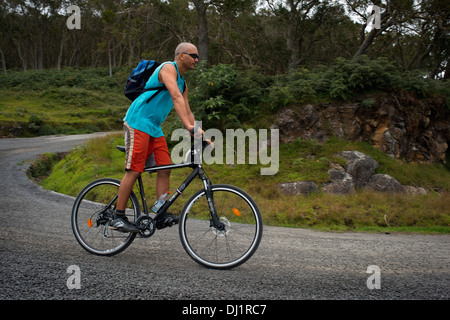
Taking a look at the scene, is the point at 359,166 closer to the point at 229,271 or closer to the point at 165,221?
the point at 229,271

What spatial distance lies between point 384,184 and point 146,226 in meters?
9.26

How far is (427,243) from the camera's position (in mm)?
5520

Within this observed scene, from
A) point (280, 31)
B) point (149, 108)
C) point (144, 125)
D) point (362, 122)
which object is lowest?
point (144, 125)

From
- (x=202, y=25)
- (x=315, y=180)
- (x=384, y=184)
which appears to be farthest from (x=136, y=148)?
(x=202, y=25)

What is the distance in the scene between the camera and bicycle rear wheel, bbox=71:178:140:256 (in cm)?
393

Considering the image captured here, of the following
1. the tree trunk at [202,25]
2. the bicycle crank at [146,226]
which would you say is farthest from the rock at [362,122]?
the bicycle crank at [146,226]

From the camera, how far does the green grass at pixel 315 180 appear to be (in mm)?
7133

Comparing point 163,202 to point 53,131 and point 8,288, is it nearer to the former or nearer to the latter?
point 8,288

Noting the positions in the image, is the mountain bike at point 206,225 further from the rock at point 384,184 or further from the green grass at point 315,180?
the rock at point 384,184

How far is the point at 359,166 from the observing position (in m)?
10.9

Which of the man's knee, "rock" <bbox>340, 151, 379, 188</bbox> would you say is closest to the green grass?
"rock" <bbox>340, 151, 379, 188</bbox>

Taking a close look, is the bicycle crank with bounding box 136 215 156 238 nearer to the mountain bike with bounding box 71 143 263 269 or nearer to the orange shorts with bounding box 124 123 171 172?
the mountain bike with bounding box 71 143 263 269

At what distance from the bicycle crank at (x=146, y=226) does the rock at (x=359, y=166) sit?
338 inches
